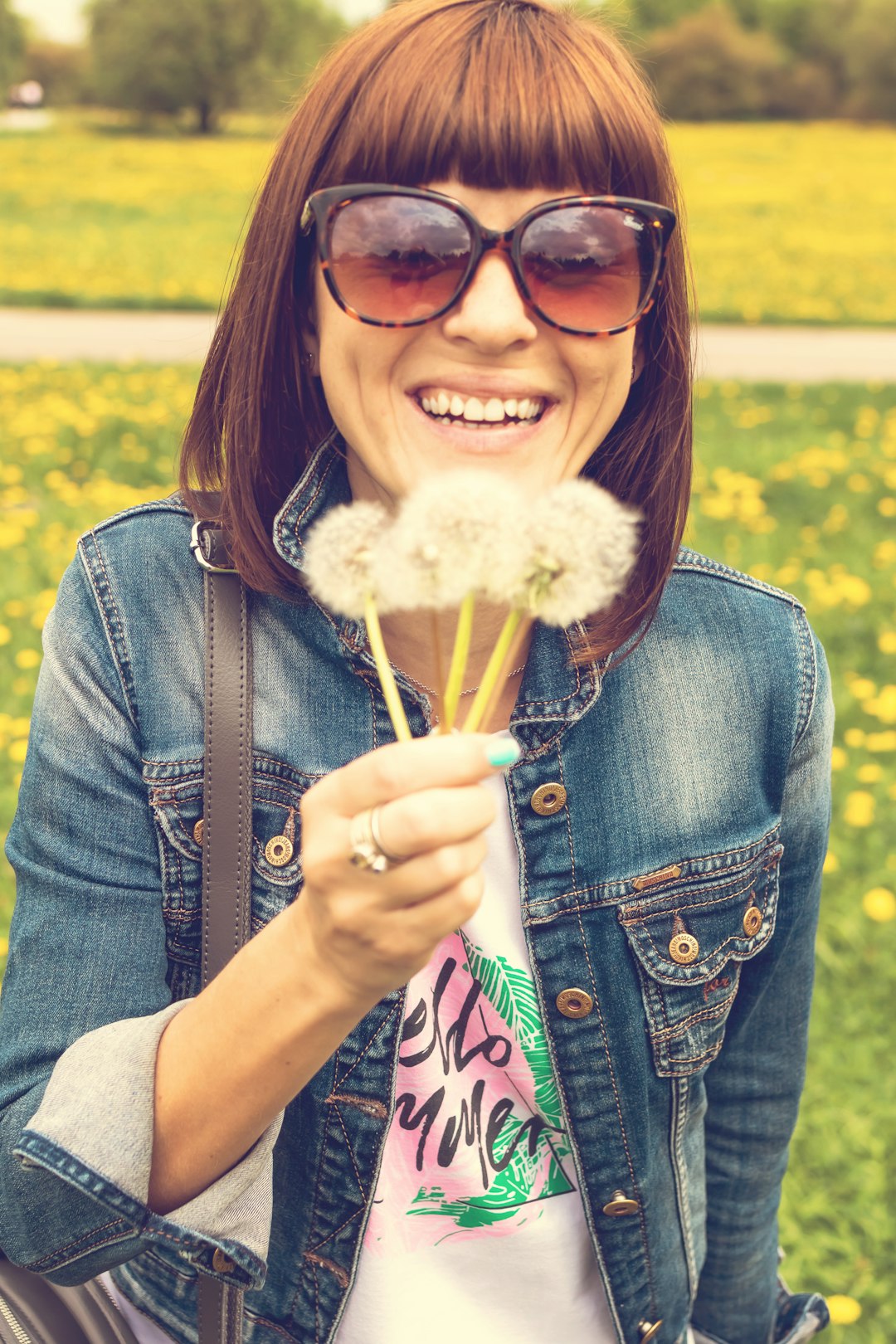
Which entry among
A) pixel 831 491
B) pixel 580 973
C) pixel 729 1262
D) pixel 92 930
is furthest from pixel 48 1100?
pixel 831 491

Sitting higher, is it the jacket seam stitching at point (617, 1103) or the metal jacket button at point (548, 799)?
the metal jacket button at point (548, 799)

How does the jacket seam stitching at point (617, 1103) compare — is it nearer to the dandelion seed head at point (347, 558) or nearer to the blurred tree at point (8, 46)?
the dandelion seed head at point (347, 558)

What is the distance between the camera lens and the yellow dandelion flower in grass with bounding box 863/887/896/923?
Result: 104 inches

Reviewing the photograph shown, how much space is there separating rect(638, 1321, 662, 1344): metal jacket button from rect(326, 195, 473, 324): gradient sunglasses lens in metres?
1.21

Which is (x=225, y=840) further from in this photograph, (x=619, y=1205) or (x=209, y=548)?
(x=619, y=1205)

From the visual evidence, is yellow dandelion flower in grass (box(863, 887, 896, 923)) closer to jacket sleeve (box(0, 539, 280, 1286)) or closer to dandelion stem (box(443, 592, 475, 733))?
jacket sleeve (box(0, 539, 280, 1286))

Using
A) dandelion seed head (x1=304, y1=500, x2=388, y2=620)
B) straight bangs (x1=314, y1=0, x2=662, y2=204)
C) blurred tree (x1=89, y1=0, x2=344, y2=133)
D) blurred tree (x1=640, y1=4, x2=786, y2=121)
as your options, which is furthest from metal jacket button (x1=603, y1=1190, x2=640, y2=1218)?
blurred tree (x1=640, y1=4, x2=786, y2=121)

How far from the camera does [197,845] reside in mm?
1292

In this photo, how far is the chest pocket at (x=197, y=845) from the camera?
4.20 ft

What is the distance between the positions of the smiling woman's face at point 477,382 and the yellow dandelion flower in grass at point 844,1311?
1.53 m

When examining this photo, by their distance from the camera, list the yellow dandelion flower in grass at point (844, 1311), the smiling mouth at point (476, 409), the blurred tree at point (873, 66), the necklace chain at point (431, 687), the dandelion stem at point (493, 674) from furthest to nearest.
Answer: the blurred tree at point (873, 66), the yellow dandelion flower in grass at point (844, 1311), the necklace chain at point (431, 687), the smiling mouth at point (476, 409), the dandelion stem at point (493, 674)

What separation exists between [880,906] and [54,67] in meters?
65.5

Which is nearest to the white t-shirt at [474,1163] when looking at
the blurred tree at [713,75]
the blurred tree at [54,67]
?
the blurred tree at [713,75]

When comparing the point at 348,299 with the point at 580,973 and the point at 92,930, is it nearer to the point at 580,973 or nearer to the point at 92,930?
the point at 92,930
